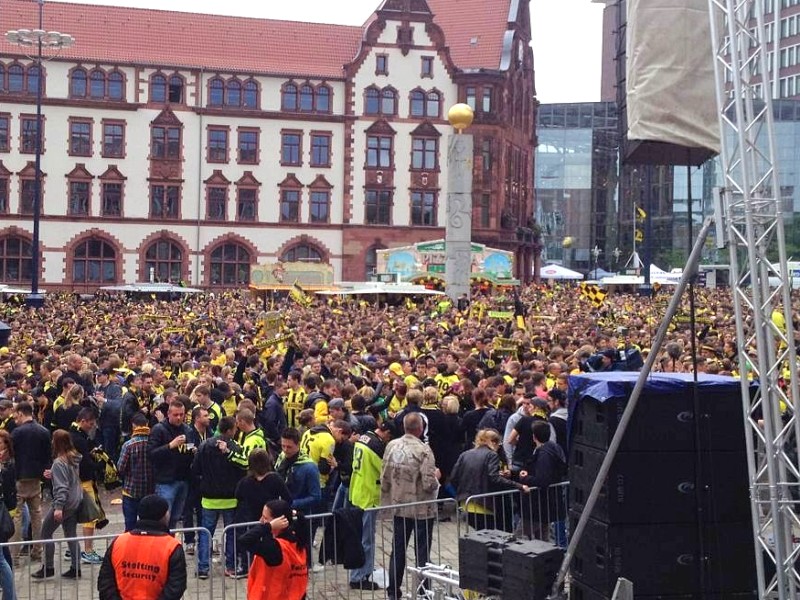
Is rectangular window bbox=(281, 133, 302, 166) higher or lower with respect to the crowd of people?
higher

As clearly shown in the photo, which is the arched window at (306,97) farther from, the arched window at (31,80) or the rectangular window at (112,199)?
the arched window at (31,80)

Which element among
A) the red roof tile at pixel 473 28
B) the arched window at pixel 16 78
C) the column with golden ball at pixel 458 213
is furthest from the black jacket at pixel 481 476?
the red roof tile at pixel 473 28

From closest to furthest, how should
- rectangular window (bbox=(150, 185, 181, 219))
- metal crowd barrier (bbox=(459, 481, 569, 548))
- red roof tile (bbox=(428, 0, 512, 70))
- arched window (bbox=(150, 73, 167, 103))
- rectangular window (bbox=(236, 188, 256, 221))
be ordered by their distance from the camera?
metal crowd barrier (bbox=(459, 481, 569, 548)) < arched window (bbox=(150, 73, 167, 103)) < rectangular window (bbox=(150, 185, 181, 219)) < rectangular window (bbox=(236, 188, 256, 221)) < red roof tile (bbox=(428, 0, 512, 70))

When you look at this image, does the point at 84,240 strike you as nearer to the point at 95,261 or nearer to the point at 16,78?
the point at 95,261

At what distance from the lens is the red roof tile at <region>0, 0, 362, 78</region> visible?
67750 millimetres

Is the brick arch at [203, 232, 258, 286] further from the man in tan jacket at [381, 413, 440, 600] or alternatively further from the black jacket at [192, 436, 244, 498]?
the man in tan jacket at [381, 413, 440, 600]

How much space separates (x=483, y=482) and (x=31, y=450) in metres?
4.45

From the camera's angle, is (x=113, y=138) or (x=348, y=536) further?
(x=113, y=138)

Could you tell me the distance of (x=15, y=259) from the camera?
65.8m

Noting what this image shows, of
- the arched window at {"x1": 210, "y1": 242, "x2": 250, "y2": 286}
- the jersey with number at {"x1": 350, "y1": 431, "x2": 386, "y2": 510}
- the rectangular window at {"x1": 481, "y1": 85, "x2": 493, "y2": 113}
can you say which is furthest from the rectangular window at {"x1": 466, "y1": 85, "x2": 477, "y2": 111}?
the jersey with number at {"x1": 350, "y1": 431, "x2": 386, "y2": 510}

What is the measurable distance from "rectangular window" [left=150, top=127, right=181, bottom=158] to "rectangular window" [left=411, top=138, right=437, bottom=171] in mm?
13350

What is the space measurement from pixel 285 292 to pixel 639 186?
194 ft

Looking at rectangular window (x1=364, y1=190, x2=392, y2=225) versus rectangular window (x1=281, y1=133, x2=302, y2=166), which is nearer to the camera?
rectangular window (x1=281, y1=133, x2=302, y2=166)

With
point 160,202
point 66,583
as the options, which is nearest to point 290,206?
point 160,202
